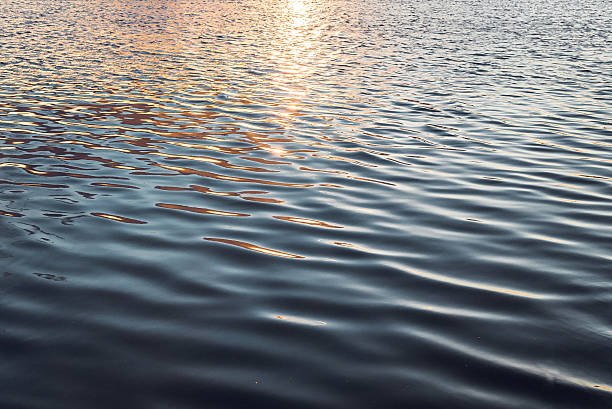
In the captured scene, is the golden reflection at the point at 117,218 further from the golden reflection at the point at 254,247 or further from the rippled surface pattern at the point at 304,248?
the golden reflection at the point at 254,247

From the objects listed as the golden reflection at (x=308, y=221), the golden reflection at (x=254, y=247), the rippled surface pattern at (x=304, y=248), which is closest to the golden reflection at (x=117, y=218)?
the rippled surface pattern at (x=304, y=248)

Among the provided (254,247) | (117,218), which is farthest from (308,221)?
(117,218)

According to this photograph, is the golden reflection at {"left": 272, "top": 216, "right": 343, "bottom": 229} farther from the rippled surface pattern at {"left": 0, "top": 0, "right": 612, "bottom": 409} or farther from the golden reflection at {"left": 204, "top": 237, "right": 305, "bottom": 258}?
the golden reflection at {"left": 204, "top": 237, "right": 305, "bottom": 258}

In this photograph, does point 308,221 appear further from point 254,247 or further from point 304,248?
point 254,247

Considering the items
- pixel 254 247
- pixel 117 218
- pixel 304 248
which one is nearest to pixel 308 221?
pixel 304 248

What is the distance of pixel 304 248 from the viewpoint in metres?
6.41

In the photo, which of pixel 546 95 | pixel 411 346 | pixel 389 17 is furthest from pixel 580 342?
pixel 389 17

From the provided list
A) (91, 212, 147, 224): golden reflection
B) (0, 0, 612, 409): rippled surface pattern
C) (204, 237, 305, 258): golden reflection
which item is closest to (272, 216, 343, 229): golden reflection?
(0, 0, 612, 409): rippled surface pattern

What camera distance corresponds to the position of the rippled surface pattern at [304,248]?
4059mm

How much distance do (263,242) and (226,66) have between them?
18.2 m

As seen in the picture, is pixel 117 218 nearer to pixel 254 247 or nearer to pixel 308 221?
pixel 254 247

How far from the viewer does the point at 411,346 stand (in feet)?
14.7

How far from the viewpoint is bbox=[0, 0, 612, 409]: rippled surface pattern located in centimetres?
406

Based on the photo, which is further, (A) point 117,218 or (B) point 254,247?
(A) point 117,218
